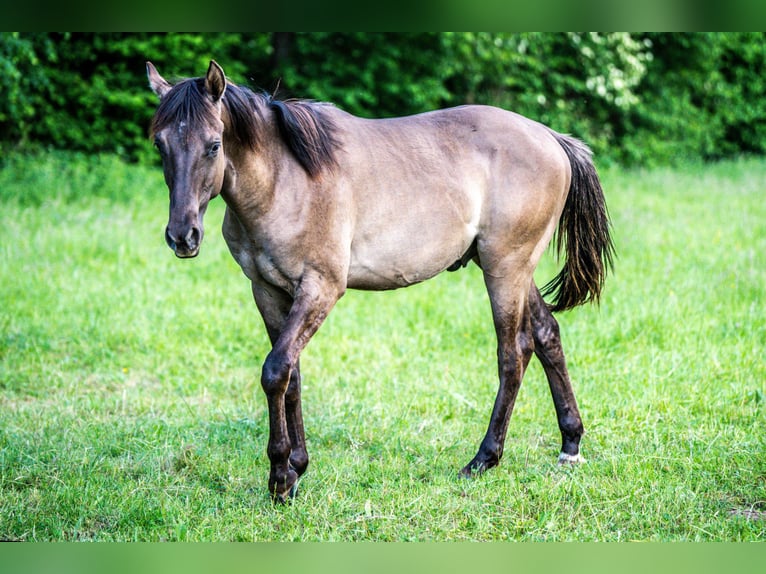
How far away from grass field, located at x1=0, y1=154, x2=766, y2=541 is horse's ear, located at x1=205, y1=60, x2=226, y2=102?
1.95m

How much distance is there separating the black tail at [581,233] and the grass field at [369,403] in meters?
0.84

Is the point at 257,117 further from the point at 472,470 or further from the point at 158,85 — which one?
the point at 472,470

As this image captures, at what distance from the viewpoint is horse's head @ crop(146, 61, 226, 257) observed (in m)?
3.51

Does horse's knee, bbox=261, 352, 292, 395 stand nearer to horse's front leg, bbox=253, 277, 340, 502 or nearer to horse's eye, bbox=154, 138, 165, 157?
horse's front leg, bbox=253, 277, 340, 502

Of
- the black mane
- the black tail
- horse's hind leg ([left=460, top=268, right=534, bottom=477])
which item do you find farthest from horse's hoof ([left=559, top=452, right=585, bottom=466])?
the black mane

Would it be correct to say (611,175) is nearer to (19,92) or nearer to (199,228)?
A: (19,92)

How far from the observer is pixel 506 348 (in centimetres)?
471

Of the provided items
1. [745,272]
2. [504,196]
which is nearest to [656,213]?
[745,272]

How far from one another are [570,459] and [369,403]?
4.84 feet

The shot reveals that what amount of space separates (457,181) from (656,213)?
7202mm

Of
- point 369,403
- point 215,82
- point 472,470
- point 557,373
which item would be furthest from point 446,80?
point 215,82

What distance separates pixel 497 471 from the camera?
15.1ft

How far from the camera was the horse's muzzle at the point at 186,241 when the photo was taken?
3.49 meters
